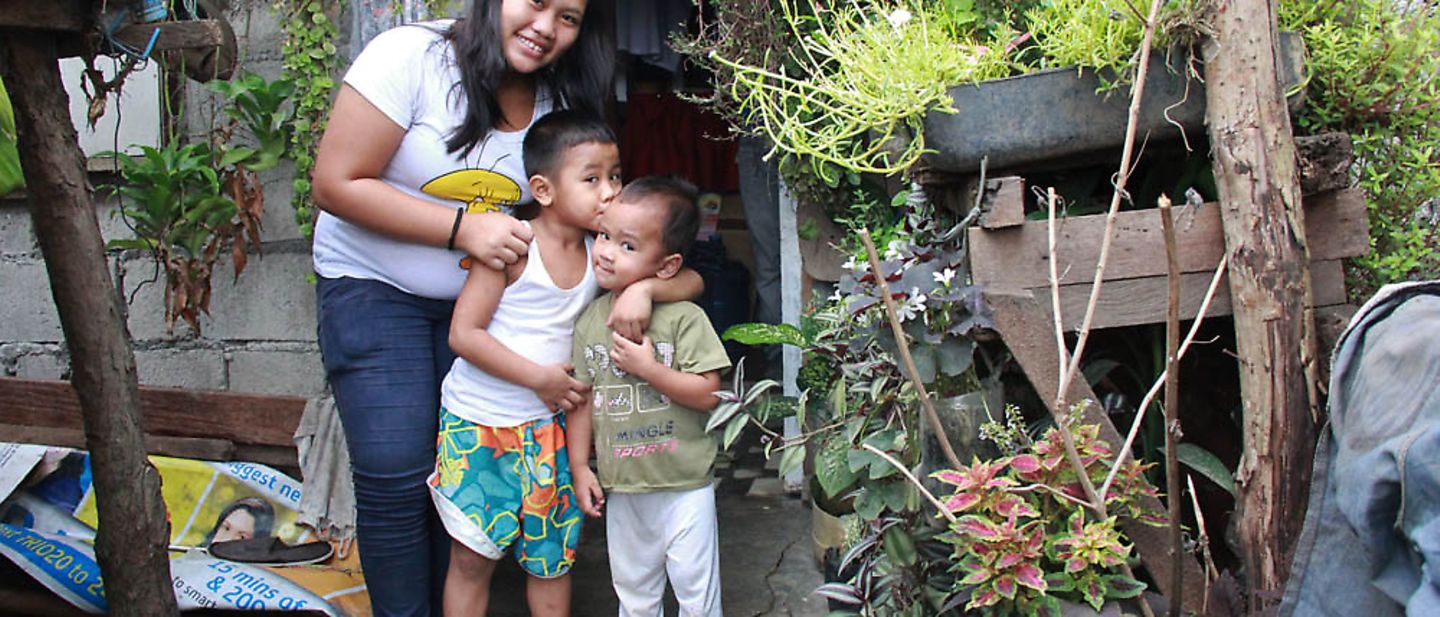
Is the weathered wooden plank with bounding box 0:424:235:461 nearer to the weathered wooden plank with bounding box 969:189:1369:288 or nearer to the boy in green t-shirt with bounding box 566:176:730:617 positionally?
the boy in green t-shirt with bounding box 566:176:730:617

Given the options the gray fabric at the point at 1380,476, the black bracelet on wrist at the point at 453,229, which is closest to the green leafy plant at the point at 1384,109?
the gray fabric at the point at 1380,476

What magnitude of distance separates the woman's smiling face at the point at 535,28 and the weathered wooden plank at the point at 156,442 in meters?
2.09

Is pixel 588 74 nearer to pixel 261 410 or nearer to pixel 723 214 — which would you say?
pixel 261 410

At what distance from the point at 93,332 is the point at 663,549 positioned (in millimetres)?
1285

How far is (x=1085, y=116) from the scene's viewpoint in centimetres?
191

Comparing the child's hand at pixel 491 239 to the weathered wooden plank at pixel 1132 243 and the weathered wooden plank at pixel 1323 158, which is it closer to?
the weathered wooden plank at pixel 1132 243

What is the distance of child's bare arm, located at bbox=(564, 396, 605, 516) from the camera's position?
249 cm

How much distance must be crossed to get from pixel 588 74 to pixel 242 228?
1.96 m

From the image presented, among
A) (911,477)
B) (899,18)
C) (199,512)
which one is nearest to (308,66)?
(199,512)

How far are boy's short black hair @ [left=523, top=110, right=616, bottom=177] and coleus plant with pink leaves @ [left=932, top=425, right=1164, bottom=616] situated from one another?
1089 mm

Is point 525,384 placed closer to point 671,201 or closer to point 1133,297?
point 671,201

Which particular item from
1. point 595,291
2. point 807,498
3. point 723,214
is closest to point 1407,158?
point 595,291

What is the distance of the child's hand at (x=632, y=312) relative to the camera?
2.35 m

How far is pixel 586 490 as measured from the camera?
2486mm
